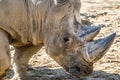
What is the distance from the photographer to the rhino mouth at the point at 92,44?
528cm

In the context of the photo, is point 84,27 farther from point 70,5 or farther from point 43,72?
point 43,72

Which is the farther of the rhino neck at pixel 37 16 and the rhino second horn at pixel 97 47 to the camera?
the rhino neck at pixel 37 16

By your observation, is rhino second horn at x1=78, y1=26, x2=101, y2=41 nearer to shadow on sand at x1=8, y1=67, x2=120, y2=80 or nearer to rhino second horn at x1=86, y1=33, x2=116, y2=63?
rhino second horn at x1=86, y1=33, x2=116, y2=63

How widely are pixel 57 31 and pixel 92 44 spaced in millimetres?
375

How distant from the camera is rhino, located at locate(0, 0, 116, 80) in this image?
5.30 meters

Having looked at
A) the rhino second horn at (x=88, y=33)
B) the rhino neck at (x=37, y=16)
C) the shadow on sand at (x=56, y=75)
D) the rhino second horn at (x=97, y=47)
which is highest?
the rhino neck at (x=37, y=16)

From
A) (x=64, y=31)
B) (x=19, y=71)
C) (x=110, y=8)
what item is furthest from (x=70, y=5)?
(x=110, y=8)

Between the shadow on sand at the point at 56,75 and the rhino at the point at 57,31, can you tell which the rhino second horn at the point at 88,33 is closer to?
the rhino at the point at 57,31

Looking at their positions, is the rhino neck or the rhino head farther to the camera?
the rhino neck

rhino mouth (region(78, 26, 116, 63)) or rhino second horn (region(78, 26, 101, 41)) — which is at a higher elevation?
rhino second horn (region(78, 26, 101, 41))

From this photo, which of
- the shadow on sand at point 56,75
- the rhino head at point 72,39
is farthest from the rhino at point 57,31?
the shadow on sand at point 56,75

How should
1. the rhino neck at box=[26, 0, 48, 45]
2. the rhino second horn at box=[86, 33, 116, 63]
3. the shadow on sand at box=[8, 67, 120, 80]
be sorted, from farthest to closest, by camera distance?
the shadow on sand at box=[8, 67, 120, 80], the rhino neck at box=[26, 0, 48, 45], the rhino second horn at box=[86, 33, 116, 63]

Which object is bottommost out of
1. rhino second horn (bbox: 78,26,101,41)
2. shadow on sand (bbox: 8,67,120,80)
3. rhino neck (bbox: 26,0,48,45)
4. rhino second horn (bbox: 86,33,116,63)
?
shadow on sand (bbox: 8,67,120,80)

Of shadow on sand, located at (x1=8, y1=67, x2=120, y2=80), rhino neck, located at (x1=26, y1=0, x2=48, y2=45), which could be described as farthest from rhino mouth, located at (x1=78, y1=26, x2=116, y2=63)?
shadow on sand, located at (x1=8, y1=67, x2=120, y2=80)
